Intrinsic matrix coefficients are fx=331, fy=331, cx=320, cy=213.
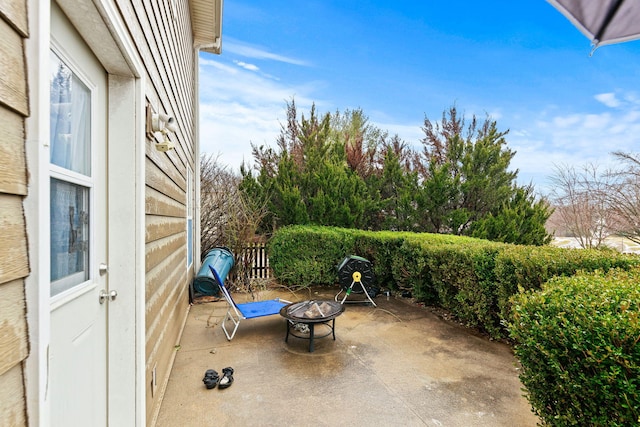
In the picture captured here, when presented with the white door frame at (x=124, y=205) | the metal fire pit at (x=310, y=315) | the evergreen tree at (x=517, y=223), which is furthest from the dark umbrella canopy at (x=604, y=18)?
the evergreen tree at (x=517, y=223)

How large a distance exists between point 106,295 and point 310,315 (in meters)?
2.34

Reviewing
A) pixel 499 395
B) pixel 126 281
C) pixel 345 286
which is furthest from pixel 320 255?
pixel 126 281

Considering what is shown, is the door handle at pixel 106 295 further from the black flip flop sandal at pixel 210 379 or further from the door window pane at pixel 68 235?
the black flip flop sandal at pixel 210 379

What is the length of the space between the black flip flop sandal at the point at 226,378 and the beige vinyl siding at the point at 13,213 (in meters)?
2.25

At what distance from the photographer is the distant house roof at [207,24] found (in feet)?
15.6

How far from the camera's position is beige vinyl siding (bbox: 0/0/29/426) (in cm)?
70

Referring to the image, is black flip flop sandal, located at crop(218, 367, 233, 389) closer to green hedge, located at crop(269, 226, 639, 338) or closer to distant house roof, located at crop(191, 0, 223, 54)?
green hedge, located at crop(269, 226, 639, 338)

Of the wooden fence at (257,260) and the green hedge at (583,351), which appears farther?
the wooden fence at (257,260)

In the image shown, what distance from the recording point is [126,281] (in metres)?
1.81

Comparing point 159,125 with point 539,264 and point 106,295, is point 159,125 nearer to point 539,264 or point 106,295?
point 106,295

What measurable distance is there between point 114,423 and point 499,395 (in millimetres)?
2751

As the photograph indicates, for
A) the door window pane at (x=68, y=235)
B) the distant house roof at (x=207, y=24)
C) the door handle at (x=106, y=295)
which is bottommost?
the door handle at (x=106, y=295)

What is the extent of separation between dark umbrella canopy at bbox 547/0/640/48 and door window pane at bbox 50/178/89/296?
2.95 meters

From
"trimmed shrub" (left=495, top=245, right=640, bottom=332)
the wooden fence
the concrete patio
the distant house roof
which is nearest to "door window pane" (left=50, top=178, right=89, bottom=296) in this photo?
the concrete patio
